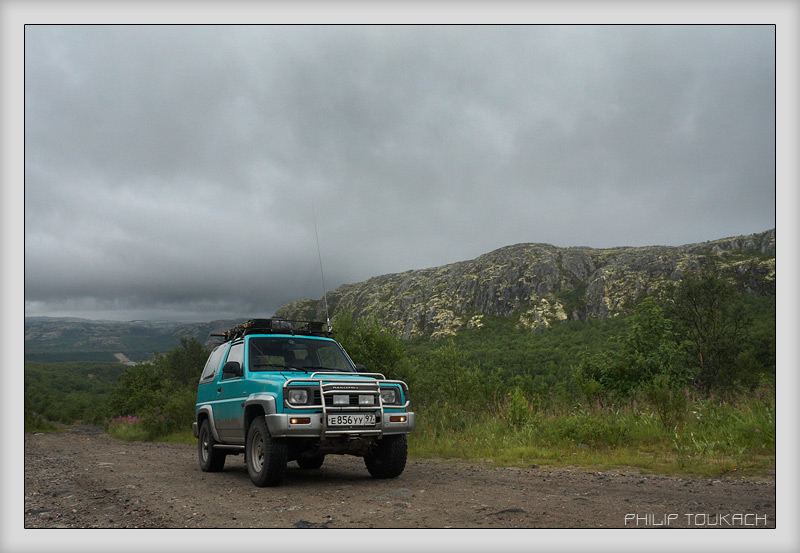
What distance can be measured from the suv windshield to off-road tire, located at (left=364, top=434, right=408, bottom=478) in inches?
60.9

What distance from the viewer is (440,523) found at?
15.1 feet

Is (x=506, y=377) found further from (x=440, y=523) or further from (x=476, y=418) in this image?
(x=440, y=523)

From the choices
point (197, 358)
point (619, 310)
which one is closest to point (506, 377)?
point (197, 358)

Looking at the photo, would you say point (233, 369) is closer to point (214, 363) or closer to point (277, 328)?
point (277, 328)

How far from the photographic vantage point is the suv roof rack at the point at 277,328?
28.6ft

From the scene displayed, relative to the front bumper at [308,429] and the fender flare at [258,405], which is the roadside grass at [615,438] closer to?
the front bumper at [308,429]

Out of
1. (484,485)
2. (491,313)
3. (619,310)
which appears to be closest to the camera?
(484,485)

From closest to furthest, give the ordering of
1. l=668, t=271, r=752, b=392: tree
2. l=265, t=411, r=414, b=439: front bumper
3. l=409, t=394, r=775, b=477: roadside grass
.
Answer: l=265, t=411, r=414, b=439: front bumper < l=409, t=394, r=775, b=477: roadside grass < l=668, t=271, r=752, b=392: tree

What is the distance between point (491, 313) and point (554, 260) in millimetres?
31553

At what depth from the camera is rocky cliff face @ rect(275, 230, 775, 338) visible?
10612cm

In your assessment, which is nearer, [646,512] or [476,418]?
[646,512]

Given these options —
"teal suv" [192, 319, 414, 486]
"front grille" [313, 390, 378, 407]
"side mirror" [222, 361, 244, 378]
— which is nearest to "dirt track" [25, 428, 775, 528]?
"teal suv" [192, 319, 414, 486]

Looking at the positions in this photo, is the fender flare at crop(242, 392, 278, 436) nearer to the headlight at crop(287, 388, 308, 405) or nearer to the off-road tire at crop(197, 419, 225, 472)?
the headlight at crop(287, 388, 308, 405)

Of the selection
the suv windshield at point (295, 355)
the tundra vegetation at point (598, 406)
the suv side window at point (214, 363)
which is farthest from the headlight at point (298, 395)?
the tundra vegetation at point (598, 406)
